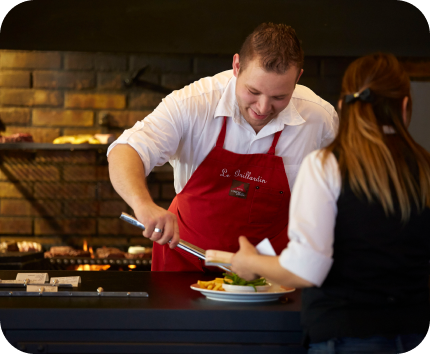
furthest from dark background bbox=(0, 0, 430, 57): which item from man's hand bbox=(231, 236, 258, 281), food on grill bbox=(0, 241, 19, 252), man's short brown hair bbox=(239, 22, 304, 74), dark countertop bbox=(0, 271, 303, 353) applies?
dark countertop bbox=(0, 271, 303, 353)

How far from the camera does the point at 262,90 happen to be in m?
1.50

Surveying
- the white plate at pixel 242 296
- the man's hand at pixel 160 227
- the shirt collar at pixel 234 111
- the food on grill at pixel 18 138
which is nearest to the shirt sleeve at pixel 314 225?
the white plate at pixel 242 296

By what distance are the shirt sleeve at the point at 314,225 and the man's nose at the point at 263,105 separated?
2.03 feet

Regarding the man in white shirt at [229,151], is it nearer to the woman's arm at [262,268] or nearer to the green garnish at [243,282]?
the green garnish at [243,282]

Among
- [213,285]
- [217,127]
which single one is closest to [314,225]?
[213,285]

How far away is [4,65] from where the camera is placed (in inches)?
118

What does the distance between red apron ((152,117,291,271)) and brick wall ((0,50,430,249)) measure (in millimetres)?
1318

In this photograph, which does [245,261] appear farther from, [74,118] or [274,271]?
[74,118]

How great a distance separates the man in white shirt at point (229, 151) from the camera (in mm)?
1594

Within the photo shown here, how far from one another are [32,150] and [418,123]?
2.22m

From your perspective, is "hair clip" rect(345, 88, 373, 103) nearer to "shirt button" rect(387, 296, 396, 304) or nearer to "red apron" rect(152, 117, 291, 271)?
"shirt button" rect(387, 296, 396, 304)

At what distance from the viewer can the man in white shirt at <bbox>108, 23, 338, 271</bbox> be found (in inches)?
62.7

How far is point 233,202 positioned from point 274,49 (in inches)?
20.4

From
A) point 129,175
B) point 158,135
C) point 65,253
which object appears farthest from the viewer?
point 65,253
